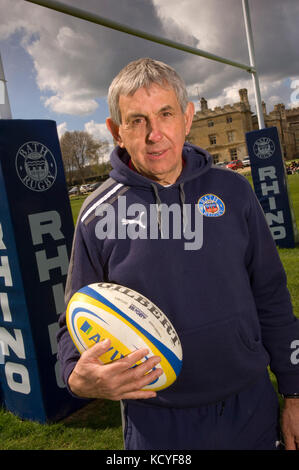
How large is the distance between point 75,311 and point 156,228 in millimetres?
469

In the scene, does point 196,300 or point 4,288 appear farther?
point 4,288

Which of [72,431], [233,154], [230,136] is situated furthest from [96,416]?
[230,136]

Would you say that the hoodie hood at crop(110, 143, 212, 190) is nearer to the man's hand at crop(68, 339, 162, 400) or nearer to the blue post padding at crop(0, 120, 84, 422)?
the man's hand at crop(68, 339, 162, 400)

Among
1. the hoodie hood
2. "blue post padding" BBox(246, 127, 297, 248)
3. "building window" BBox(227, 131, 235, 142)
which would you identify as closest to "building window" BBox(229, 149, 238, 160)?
"building window" BBox(227, 131, 235, 142)

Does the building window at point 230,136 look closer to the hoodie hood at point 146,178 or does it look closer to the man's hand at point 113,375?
the hoodie hood at point 146,178

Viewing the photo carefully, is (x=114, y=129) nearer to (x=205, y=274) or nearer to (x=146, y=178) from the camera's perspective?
(x=146, y=178)

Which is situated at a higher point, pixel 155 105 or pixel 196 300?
pixel 155 105

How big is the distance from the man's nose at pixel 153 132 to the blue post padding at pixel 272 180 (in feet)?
23.7

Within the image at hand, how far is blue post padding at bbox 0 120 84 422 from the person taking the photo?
290 centimetres

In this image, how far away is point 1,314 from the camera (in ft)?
10.2

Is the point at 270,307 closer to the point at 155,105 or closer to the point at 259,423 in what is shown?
the point at 259,423

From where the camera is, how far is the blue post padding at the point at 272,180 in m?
8.12

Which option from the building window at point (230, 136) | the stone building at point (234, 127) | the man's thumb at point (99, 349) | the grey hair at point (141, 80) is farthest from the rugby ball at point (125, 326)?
the building window at point (230, 136)

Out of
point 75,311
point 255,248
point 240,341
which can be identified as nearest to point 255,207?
point 255,248
